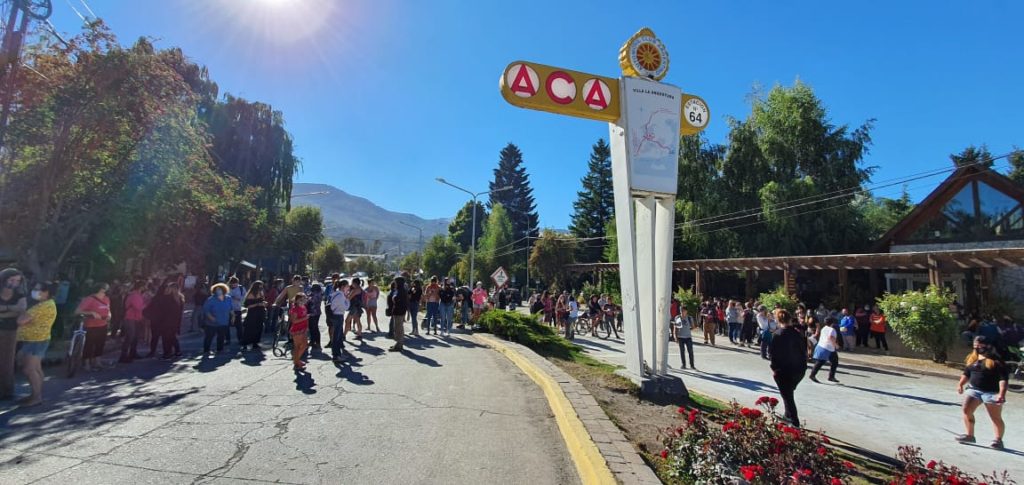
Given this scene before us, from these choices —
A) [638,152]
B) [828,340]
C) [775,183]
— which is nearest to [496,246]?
[775,183]

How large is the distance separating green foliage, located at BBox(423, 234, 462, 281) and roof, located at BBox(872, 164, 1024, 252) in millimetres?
41446

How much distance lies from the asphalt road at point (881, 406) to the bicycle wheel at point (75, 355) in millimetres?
10503

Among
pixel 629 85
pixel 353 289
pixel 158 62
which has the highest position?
pixel 158 62

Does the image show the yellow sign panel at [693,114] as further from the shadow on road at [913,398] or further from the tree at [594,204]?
the tree at [594,204]

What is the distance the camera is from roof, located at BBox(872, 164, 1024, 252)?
21172 millimetres

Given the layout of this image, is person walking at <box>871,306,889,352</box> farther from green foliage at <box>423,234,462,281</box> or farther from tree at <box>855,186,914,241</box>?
green foliage at <box>423,234,462,281</box>

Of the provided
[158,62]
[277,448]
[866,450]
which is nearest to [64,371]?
[277,448]

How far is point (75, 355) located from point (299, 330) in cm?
329

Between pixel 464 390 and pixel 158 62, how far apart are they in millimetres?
10977

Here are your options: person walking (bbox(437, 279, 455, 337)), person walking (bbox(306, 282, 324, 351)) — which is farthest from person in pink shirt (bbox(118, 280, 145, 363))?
person walking (bbox(437, 279, 455, 337))

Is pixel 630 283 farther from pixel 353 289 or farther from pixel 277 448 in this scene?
pixel 353 289

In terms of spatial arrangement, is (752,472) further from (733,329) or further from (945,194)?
(945,194)

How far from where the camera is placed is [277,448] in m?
4.72

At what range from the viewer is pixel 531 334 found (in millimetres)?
12281
